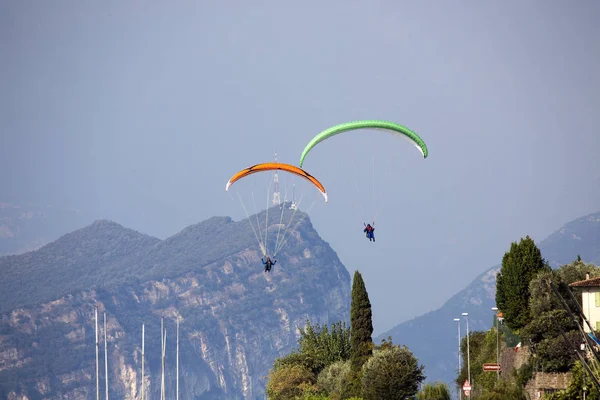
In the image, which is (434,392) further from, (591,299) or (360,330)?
(591,299)

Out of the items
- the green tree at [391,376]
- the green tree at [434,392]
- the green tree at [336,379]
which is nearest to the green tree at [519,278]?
the green tree at [391,376]

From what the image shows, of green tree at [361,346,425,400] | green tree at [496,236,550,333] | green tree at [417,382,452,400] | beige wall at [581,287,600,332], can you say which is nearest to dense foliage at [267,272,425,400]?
green tree at [361,346,425,400]

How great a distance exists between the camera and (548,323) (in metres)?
90.9

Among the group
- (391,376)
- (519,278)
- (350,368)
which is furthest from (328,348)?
(519,278)

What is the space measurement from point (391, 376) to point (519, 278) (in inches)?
495

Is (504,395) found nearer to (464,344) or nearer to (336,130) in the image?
(336,130)

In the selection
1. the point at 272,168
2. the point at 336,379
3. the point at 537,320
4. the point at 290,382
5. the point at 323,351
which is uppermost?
the point at 272,168

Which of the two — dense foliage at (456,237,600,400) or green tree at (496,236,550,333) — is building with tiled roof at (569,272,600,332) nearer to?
dense foliage at (456,237,600,400)

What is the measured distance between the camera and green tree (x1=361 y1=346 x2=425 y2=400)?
103 meters

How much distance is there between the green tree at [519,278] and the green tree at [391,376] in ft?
27.2

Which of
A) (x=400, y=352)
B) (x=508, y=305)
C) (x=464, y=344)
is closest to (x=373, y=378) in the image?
(x=400, y=352)

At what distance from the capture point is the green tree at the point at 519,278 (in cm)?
10431

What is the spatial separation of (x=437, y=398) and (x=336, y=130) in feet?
91.9

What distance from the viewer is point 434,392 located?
112 metres
